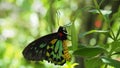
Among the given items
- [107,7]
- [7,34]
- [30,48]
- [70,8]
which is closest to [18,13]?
[7,34]

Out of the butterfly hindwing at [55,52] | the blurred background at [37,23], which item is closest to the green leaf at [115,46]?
the butterfly hindwing at [55,52]

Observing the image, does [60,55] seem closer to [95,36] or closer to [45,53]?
[45,53]

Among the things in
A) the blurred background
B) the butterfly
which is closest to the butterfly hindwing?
the butterfly

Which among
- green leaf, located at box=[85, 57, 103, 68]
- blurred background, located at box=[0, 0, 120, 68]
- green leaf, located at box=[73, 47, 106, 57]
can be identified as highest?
blurred background, located at box=[0, 0, 120, 68]

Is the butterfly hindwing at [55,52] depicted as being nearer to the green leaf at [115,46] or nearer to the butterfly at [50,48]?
the butterfly at [50,48]

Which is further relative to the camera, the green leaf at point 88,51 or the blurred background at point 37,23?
the blurred background at point 37,23

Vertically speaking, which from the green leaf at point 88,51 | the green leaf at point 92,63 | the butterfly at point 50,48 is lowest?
the green leaf at point 92,63

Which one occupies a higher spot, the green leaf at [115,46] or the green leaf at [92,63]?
the green leaf at [115,46]

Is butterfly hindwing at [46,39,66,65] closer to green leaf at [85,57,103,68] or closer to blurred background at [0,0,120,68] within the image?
green leaf at [85,57,103,68]
